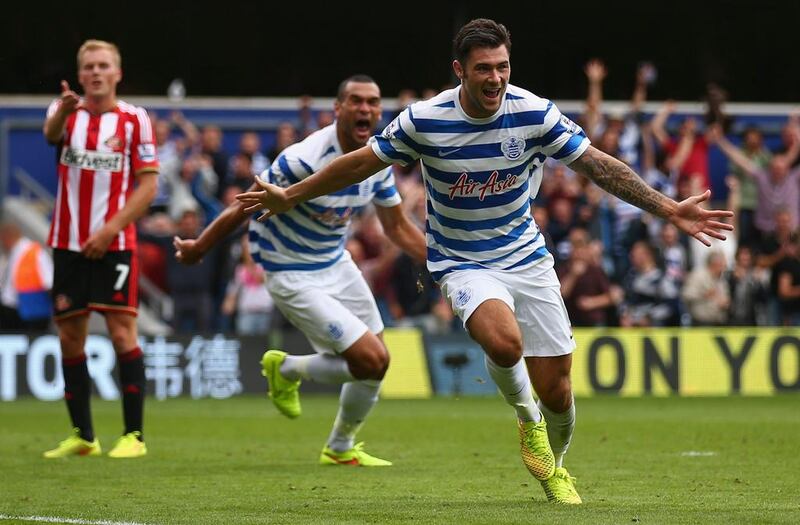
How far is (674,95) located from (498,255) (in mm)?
18190

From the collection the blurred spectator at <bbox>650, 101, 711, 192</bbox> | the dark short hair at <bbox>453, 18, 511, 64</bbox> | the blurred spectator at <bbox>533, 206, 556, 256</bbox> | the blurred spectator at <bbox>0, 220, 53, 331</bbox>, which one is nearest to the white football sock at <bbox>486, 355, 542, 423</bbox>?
the dark short hair at <bbox>453, 18, 511, 64</bbox>

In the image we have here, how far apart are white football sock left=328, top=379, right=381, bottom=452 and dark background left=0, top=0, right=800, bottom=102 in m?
15.0

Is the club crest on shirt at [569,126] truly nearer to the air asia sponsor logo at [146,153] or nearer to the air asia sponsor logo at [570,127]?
the air asia sponsor logo at [570,127]

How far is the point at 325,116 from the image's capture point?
66.5ft

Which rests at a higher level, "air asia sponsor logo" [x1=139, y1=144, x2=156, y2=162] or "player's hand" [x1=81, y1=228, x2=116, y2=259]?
"air asia sponsor logo" [x1=139, y1=144, x2=156, y2=162]

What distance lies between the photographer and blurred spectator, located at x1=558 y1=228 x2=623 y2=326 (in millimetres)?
18875

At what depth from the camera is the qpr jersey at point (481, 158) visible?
24.8 feet

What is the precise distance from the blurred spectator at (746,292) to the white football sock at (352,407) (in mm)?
10949

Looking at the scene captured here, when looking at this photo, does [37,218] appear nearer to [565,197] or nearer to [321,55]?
[321,55]

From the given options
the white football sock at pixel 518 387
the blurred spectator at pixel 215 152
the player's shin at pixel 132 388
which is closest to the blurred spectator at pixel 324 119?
the blurred spectator at pixel 215 152

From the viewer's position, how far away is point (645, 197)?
739cm

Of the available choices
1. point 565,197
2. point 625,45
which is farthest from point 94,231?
point 625,45

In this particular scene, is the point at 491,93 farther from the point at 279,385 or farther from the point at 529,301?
the point at 279,385

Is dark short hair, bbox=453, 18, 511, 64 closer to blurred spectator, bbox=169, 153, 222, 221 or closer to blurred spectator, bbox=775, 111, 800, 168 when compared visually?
blurred spectator, bbox=169, 153, 222, 221
